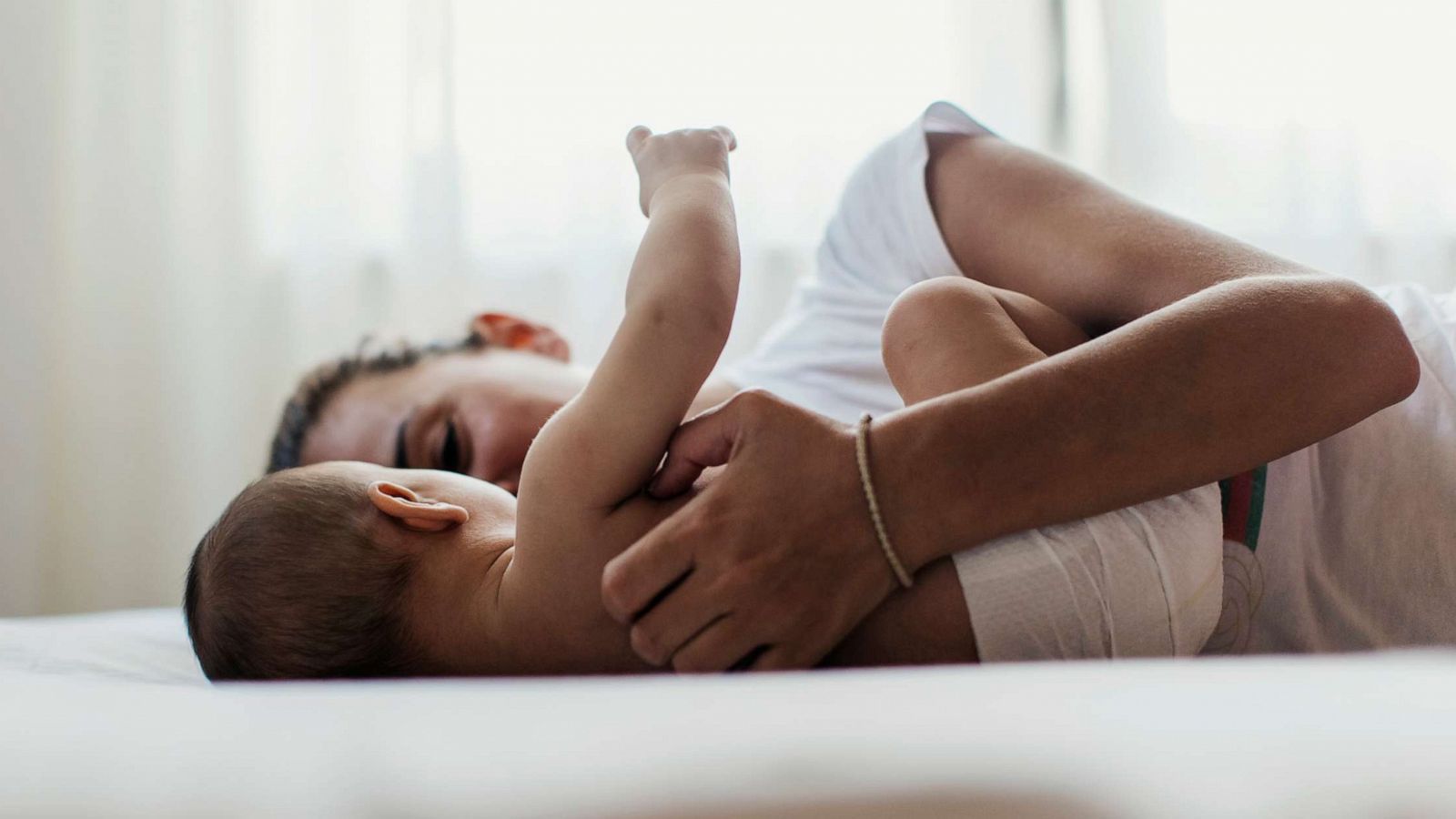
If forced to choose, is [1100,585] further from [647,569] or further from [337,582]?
[337,582]

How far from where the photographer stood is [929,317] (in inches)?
31.1

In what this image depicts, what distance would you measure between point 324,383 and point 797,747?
115 centimetres

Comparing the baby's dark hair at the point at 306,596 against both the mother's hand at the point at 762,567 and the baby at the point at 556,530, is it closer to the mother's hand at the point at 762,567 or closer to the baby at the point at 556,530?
the baby at the point at 556,530

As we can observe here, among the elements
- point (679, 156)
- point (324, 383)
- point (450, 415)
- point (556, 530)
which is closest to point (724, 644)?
point (556, 530)

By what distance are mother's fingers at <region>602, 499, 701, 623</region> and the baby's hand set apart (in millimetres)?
320

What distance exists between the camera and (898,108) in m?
2.19

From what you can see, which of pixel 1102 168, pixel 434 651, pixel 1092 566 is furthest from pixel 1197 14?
pixel 434 651

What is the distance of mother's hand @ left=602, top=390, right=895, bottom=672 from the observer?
647 millimetres

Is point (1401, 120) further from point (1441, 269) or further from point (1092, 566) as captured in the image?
point (1092, 566)

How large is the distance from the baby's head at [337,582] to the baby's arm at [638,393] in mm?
108

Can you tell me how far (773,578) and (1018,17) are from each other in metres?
1.88

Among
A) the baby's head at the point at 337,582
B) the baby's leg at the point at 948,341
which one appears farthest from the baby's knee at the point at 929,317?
the baby's head at the point at 337,582

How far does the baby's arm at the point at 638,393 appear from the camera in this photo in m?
0.71

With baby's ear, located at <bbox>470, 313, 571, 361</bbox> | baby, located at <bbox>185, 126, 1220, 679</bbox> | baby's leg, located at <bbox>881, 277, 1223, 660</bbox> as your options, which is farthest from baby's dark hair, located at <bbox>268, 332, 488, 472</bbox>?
baby's leg, located at <bbox>881, 277, 1223, 660</bbox>
